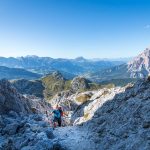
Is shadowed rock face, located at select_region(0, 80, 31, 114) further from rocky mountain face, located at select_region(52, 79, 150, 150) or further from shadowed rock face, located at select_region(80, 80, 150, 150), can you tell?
shadowed rock face, located at select_region(80, 80, 150, 150)

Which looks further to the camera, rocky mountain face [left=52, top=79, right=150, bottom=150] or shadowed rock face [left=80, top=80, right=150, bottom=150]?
rocky mountain face [left=52, top=79, right=150, bottom=150]

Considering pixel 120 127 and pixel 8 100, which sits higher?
pixel 120 127

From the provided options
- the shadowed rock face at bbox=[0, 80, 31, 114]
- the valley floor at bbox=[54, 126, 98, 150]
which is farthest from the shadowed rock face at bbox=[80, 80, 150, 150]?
the shadowed rock face at bbox=[0, 80, 31, 114]

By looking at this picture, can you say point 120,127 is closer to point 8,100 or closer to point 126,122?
point 126,122

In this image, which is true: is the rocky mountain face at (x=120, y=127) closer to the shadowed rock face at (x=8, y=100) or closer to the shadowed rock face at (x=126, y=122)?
the shadowed rock face at (x=126, y=122)

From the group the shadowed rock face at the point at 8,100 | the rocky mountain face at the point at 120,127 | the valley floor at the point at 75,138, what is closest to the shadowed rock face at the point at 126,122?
the rocky mountain face at the point at 120,127

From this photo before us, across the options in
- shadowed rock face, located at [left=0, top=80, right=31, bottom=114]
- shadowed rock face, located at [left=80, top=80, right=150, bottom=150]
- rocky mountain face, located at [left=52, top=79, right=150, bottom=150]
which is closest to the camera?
shadowed rock face, located at [left=80, top=80, right=150, bottom=150]

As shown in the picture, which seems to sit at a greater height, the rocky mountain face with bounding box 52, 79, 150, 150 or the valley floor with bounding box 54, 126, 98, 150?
the rocky mountain face with bounding box 52, 79, 150, 150

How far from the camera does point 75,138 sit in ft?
106

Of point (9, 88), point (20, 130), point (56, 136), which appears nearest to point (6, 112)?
point (9, 88)

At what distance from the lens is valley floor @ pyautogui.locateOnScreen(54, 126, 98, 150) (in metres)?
29.5

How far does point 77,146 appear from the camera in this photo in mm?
29516

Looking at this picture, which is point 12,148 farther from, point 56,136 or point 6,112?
point 6,112

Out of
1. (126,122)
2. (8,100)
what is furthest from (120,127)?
(8,100)
